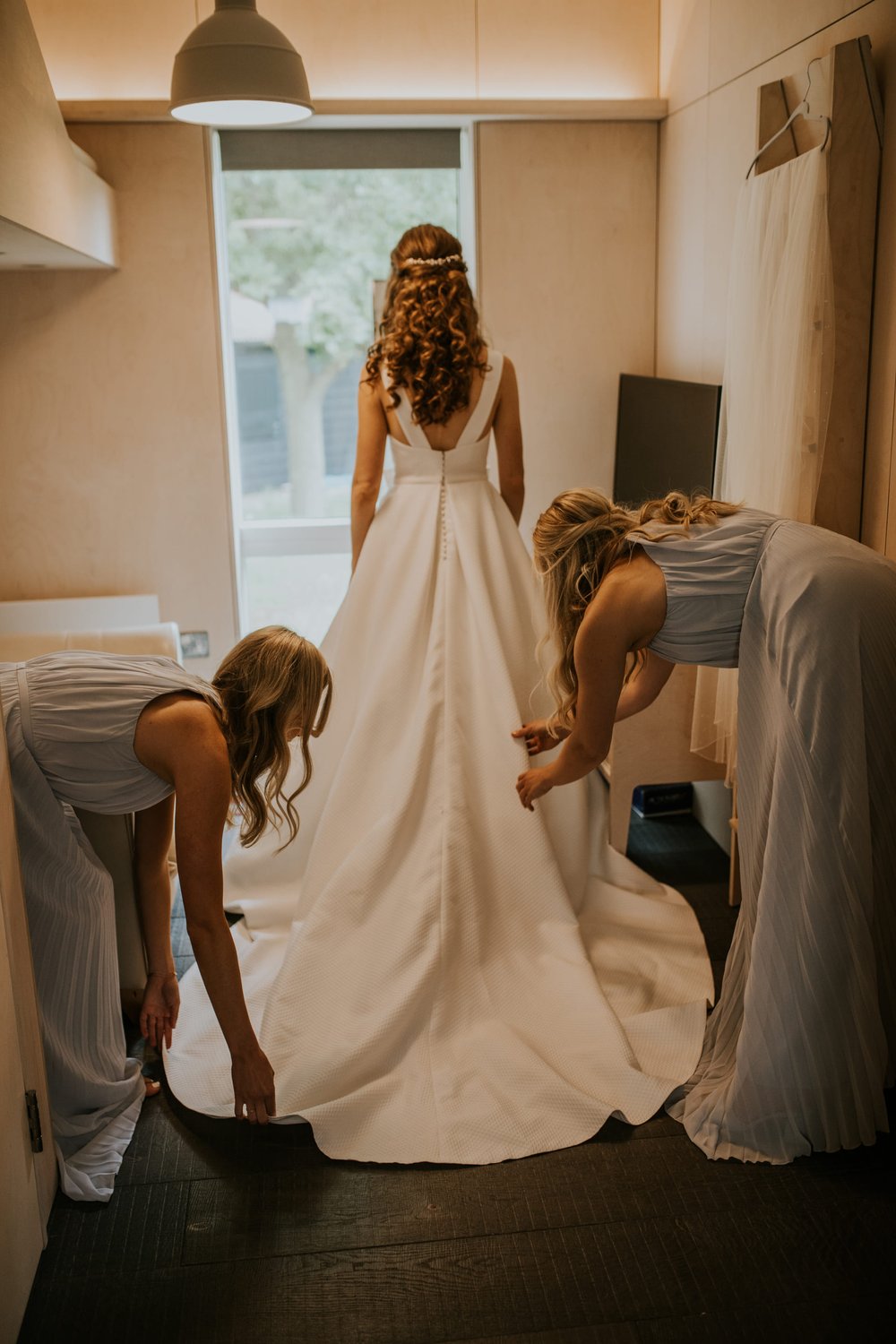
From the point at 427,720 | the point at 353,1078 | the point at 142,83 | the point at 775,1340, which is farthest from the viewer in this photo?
the point at 142,83

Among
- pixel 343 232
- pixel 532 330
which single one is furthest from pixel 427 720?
pixel 343 232

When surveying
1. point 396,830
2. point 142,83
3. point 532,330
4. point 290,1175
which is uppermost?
point 142,83

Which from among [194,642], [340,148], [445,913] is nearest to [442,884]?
[445,913]

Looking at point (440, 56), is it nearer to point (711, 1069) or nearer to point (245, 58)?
point (245, 58)

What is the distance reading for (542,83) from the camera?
4.08 m

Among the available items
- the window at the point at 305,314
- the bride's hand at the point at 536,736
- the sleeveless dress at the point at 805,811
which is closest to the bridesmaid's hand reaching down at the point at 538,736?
the bride's hand at the point at 536,736

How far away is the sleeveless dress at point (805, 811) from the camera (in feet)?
6.64

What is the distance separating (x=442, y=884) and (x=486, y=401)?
1.33m

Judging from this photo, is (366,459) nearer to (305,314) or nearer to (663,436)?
(663,436)

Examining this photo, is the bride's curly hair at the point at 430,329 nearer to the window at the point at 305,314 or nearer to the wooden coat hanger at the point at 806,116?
the wooden coat hanger at the point at 806,116

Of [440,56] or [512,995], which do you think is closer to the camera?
[512,995]

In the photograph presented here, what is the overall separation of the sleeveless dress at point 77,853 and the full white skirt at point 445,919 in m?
0.24

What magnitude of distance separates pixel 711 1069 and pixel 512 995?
18.5 inches

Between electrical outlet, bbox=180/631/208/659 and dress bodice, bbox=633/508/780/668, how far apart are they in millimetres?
2550
